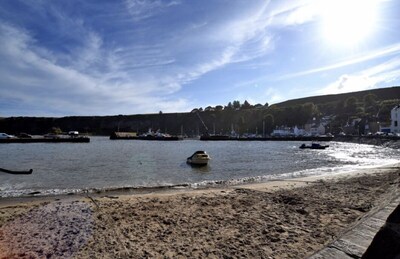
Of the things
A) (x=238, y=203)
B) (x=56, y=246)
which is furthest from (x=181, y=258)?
(x=238, y=203)

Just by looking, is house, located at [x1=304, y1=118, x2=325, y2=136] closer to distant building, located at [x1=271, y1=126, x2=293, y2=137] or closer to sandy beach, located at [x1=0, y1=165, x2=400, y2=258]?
distant building, located at [x1=271, y1=126, x2=293, y2=137]

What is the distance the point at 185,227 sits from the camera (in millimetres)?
9508

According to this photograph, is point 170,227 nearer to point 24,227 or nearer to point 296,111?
point 24,227

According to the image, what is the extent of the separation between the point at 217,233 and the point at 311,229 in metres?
2.65

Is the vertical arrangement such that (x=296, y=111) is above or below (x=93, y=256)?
above

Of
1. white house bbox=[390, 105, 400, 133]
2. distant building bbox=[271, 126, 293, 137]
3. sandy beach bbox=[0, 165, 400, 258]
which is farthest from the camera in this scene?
distant building bbox=[271, 126, 293, 137]

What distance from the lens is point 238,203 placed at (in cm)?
1303

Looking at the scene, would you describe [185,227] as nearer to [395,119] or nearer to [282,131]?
[395,119]

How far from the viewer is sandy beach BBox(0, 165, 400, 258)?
7418 mm

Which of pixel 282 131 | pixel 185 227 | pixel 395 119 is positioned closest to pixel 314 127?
pixel 282 131

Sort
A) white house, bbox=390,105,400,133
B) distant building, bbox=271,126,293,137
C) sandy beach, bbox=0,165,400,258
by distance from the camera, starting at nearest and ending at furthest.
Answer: sandy beach, bbox=0,165,400,258 < white house, bbox=390,105,400,133 < distant building, bbox=271,126,293,137

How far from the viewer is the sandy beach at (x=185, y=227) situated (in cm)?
742

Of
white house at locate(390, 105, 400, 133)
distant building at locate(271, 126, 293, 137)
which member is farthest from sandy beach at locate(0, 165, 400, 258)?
distant building at locate(271, 126, 293, 137)

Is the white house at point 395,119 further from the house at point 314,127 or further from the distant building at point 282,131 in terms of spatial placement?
the distant building at point 282,131
